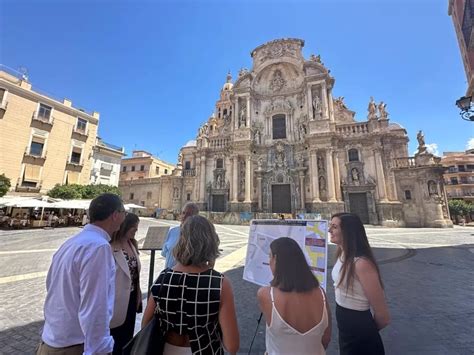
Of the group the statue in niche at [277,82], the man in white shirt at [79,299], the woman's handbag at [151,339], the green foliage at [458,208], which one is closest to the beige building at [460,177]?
the green foliage at [458,208]

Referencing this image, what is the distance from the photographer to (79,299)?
4.79 feet

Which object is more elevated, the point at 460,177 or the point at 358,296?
the point at 460,177

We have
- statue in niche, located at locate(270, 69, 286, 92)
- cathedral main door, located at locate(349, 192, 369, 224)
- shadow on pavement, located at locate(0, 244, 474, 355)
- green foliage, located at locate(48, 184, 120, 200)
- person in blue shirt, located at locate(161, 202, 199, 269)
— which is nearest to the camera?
shadow on pavement, located at locate(0, 244, 474, 355)

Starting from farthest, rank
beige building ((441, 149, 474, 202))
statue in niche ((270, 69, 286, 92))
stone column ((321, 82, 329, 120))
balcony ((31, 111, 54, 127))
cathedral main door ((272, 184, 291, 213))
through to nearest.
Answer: beige building ((441, 149, 474, 202)) < statue in niche ((270, 69, 286, 92)) < cathedral main door ((272, 184, 291, 213)) < stone column ((321, 82, 329, 120)) < balcony ((31, 111, 54, 127))

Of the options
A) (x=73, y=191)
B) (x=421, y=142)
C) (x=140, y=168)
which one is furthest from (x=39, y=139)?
(x=421, y=142)

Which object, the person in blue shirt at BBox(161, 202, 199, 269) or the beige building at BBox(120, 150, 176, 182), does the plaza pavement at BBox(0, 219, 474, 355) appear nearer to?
the person in blue shirt at BBox(161, 202, 199, 269)

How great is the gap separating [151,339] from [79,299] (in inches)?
22.5

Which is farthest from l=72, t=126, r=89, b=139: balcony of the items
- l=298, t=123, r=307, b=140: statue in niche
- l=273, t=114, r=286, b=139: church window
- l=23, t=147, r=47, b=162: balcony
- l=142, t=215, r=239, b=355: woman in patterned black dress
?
l=142, t=215, r=239, b=355: woman in patterned black dress

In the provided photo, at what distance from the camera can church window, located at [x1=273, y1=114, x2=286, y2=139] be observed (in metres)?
26.3

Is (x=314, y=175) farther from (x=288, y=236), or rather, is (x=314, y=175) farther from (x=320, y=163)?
(x=288, y=236)

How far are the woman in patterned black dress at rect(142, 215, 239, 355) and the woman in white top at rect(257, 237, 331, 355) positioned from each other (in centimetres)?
28

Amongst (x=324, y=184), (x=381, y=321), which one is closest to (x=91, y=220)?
(x=381, y=321)

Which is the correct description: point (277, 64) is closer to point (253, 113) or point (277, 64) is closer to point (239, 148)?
point (253, 113)

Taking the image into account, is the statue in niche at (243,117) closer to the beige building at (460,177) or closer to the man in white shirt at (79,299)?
the man in white shirt at (79,299)
